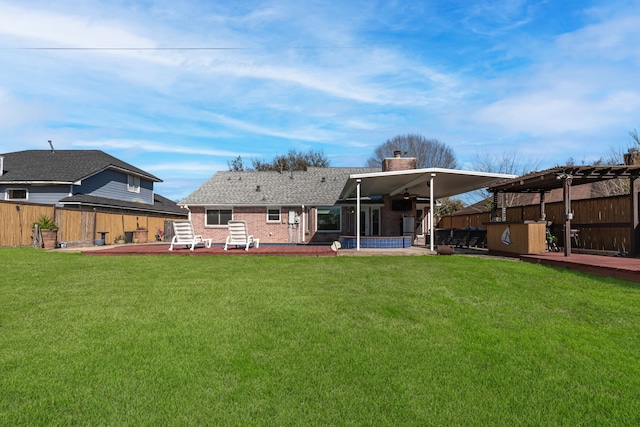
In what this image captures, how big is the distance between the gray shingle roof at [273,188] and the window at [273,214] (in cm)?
50

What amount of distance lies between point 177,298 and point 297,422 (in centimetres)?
379

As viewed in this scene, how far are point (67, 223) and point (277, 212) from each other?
1085 centimetres

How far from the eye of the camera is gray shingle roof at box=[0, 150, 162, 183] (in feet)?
79.5

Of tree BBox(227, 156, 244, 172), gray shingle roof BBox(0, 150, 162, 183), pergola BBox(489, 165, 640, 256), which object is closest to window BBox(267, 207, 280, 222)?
gray shingle roof BBox(0, 150, 162, 183)

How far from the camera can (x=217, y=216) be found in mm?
23812

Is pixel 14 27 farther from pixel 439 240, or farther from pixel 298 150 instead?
pixel 298 150

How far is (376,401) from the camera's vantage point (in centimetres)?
271

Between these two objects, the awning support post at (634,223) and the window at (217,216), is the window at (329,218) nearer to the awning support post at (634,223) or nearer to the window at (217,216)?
the window at (217,216)

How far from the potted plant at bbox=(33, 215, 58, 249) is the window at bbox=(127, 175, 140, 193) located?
11.5 metres

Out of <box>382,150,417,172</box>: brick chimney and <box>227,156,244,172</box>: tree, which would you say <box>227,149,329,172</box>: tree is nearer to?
<box>227,156,244,172</box>: tree

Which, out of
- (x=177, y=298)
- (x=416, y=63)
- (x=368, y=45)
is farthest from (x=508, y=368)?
(x=368, y=45)

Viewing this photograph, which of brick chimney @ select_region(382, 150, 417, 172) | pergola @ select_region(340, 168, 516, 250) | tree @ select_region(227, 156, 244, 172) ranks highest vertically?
tree @ select_region(227, 156, 244, 172)

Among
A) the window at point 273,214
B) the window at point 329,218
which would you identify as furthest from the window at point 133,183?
the window at point 329,218

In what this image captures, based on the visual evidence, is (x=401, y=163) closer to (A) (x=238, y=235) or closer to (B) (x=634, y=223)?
(A) (x=238, y=235)
